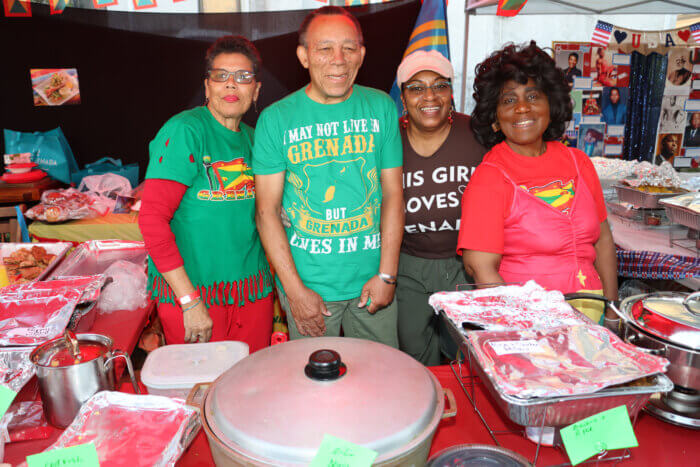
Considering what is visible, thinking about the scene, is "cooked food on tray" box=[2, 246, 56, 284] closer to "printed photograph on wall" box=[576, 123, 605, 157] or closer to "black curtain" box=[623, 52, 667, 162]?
"printed photograph on wall" box=[576, 123, 605, 157]

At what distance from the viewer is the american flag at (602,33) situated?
Result: 142 inches

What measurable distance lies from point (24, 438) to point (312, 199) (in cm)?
102

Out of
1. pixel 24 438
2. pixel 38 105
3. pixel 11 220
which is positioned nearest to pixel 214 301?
pixel 24 438

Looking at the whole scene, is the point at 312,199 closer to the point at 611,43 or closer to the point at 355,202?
the point at 355,202

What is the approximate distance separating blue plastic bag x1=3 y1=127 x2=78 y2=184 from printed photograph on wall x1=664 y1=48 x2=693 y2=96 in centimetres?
472

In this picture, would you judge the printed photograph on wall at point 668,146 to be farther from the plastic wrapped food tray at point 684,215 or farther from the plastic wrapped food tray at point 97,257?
the plastic wrapped food tray at point 97,257

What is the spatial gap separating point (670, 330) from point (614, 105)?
11.4ft

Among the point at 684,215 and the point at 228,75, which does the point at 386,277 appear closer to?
the point at 228,75

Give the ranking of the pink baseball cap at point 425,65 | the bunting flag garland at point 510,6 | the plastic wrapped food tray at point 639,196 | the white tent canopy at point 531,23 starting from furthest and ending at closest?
the white tent canopy at point 531,23 → the bunting flag garland at point 510,6 → the plastic wrapped food tray at point 639,196 → the pink baseball cap at point 425,65

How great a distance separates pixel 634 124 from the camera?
13.0 ft

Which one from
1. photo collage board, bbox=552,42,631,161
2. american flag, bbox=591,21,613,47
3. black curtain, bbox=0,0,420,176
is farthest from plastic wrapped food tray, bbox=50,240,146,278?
american flag, bbox=591,21,613,47

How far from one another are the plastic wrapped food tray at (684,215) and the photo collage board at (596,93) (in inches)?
69.1

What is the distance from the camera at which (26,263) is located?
2.27 meters

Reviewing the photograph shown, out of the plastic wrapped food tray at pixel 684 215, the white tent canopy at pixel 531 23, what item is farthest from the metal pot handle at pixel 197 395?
the white tent canopy at pixel 531 23
